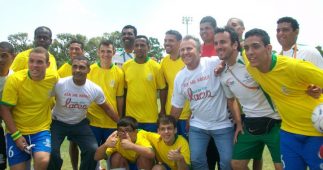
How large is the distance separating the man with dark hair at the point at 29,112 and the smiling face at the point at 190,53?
220 centimetres

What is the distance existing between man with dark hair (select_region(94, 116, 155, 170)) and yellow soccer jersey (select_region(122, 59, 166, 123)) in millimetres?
631

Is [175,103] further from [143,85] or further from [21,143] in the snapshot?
[21,143]

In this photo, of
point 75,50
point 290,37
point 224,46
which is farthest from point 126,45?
point 290,37

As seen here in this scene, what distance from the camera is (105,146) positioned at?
5957 mm

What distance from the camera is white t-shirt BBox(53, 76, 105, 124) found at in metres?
6.21

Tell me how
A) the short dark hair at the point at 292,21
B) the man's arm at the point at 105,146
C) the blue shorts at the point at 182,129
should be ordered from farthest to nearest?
the blue shorts at the point at 182,129, the man's arm at the point at 105,146, the short dark hair at the point at 292,21

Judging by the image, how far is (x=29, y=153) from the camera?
577 centimetres

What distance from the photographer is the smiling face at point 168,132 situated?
574cm

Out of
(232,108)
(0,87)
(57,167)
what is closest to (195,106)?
(232,108)

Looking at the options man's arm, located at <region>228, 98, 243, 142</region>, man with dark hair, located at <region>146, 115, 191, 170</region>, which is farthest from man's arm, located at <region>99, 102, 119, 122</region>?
man's arm, located at <region>228, 98, 243, 142</region>

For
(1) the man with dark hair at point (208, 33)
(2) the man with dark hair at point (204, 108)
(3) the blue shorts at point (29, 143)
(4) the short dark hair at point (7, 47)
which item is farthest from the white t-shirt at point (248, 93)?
(4) the short dark hair at point (7, 47)

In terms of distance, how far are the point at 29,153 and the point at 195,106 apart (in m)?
2.76

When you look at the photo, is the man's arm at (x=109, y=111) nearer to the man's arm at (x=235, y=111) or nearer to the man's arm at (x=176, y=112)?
the man's arm at (x=176, y=112)

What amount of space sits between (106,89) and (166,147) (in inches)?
68.4
